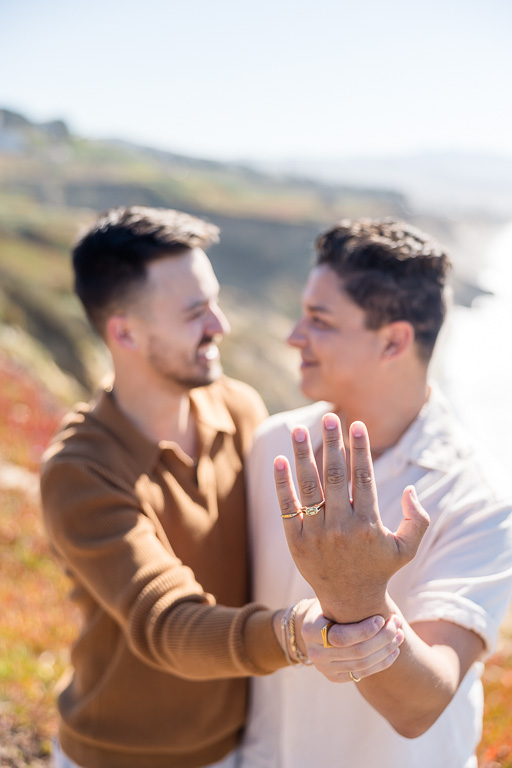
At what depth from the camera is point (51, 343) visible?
516 inches

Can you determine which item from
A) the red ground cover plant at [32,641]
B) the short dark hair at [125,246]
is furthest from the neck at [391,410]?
the red ground cover plant at [32,641]

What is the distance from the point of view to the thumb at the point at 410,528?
166 cm

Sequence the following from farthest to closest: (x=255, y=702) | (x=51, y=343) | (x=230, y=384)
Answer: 1. (x=51, y=343)
2. (x=230, y=384)
3. (x=255, y=702)

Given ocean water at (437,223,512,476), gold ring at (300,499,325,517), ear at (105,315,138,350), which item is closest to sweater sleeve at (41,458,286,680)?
gold ring at (300,499,325,517)

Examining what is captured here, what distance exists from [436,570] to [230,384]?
59.4 inches

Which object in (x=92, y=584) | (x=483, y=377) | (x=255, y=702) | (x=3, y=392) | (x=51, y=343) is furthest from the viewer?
(x=483, y=377)

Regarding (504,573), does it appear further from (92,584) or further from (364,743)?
(92,584)

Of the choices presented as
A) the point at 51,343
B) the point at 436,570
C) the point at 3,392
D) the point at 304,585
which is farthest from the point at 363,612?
the point at 51,343

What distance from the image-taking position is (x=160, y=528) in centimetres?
256

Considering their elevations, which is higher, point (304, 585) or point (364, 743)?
point (304, 585)

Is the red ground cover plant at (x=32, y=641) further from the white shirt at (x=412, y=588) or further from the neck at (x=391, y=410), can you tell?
the neck at (x=391, y=410)

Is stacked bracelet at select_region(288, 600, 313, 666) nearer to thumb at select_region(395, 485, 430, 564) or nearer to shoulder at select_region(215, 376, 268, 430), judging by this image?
thumb at select_region(395, 485, 430, 564)

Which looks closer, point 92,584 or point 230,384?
point 92,584

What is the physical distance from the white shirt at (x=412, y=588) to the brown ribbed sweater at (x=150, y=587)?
0.17 meters
